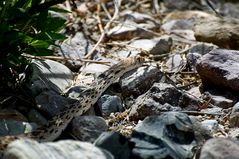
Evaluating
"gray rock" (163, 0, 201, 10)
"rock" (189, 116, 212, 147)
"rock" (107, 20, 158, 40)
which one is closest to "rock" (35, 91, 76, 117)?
"rock" (189, 116, 212, 147)

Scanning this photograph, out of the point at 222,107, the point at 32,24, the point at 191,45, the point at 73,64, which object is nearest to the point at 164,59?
the point at 191,45

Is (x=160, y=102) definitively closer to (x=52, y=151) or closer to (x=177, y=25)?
(x=52, y=151)

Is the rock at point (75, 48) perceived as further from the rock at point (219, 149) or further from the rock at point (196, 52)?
the rock at point (219, 149)

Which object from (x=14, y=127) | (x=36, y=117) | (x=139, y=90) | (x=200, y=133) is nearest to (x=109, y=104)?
(x=139, y=90)

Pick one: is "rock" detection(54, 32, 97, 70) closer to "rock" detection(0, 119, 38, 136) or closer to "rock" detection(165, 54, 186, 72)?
"rock" detection(165, 54, 186, 72)

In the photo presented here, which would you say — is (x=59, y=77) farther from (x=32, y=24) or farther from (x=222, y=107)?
(x=222, y=107)

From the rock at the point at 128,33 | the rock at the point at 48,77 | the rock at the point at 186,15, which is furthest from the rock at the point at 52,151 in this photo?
the rock at the point at 186,15
